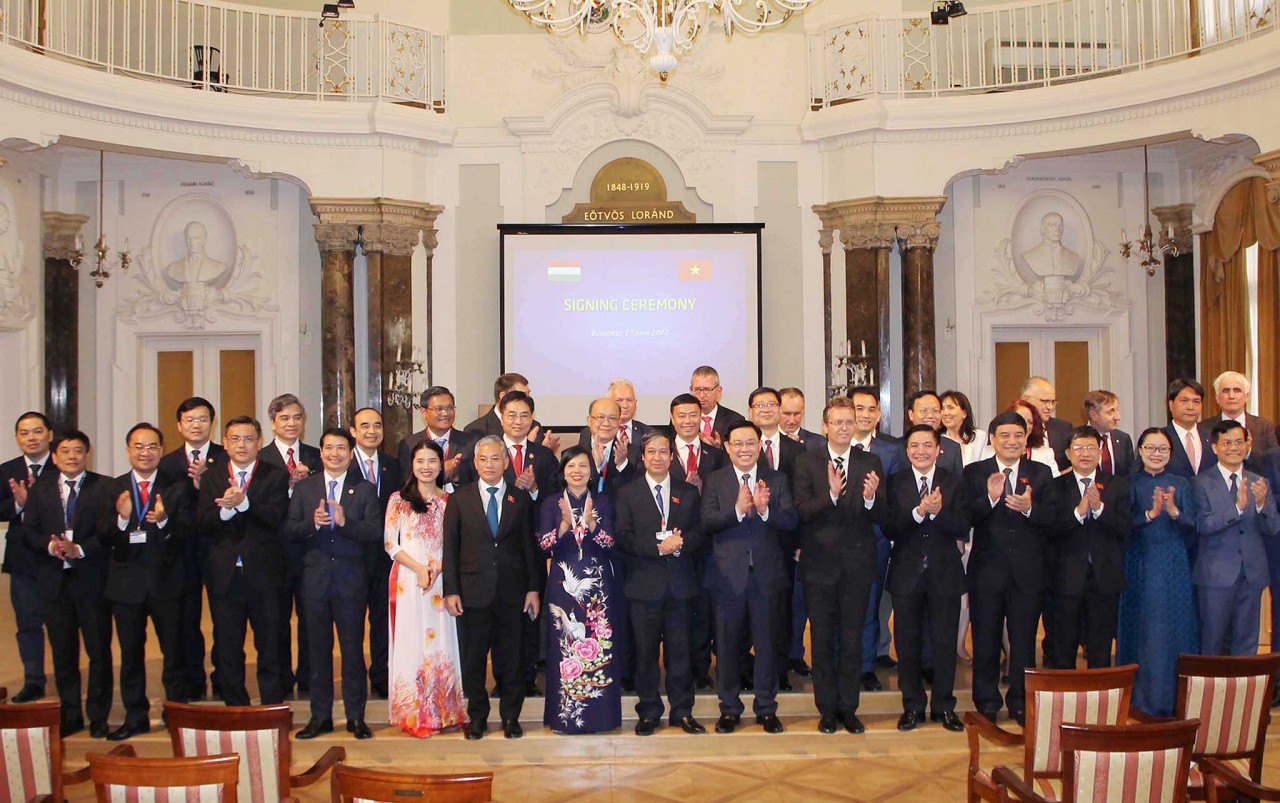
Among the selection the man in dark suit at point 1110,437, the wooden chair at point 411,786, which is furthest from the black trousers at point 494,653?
the man in dark suit at point 1110,437

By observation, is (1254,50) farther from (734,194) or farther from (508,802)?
(508,802)

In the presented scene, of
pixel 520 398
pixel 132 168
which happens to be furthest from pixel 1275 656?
pixel 132 168

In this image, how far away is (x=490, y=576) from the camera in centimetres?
489

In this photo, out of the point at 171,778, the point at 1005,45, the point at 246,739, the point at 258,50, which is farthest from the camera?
the point at 1005,45

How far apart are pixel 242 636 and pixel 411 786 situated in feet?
9.32

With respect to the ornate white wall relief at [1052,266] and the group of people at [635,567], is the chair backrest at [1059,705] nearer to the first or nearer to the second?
the group of people at [635,567]

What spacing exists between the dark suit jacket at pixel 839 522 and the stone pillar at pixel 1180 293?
6.52 meters

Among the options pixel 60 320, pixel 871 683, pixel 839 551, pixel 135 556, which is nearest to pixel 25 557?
pixel 135 556

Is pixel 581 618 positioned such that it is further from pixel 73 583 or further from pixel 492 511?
pixel 73 583

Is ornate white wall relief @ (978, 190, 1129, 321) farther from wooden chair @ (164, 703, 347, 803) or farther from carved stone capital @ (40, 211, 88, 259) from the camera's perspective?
wooden chair @ (164, 703, 347, 803)

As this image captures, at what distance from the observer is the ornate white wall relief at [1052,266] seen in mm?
10414

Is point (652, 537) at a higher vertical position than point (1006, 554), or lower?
higher

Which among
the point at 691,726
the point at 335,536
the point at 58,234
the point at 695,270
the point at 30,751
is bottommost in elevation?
the point at 691,726

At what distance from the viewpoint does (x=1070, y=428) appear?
19.6 feet
